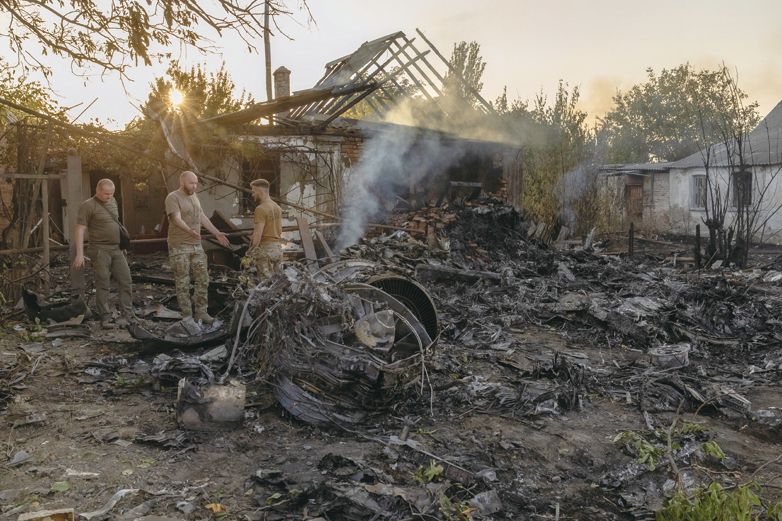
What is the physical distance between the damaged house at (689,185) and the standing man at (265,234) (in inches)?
666

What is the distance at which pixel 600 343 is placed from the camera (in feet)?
23.2

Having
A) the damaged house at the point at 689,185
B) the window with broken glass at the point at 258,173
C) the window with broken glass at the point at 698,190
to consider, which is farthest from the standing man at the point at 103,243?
the window with broken glass at the point at 698,190

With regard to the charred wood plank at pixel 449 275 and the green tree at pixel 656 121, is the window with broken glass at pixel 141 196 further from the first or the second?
the green tree at pixel 656 121

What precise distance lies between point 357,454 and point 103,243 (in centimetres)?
462

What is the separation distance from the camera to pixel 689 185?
22.0m

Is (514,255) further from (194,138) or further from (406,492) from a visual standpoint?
(406,492)

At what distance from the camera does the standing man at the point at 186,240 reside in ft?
20.6

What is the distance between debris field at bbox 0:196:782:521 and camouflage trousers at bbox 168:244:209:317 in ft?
1.37

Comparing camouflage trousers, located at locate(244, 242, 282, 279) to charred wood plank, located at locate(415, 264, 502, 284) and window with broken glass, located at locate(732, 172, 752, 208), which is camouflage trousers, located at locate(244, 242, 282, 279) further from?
window with broken glass, located at locate(732, 172, 752, 208)

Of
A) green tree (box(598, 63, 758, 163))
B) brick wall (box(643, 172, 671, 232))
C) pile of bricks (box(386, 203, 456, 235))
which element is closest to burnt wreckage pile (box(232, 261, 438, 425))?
pile of bricks (box(386, 203, 456, 235))

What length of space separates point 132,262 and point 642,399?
35.8ft

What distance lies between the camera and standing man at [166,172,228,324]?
247 inches

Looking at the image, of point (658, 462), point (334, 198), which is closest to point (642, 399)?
point (658, 462)

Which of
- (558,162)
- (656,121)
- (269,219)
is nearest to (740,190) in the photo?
(558,162)
